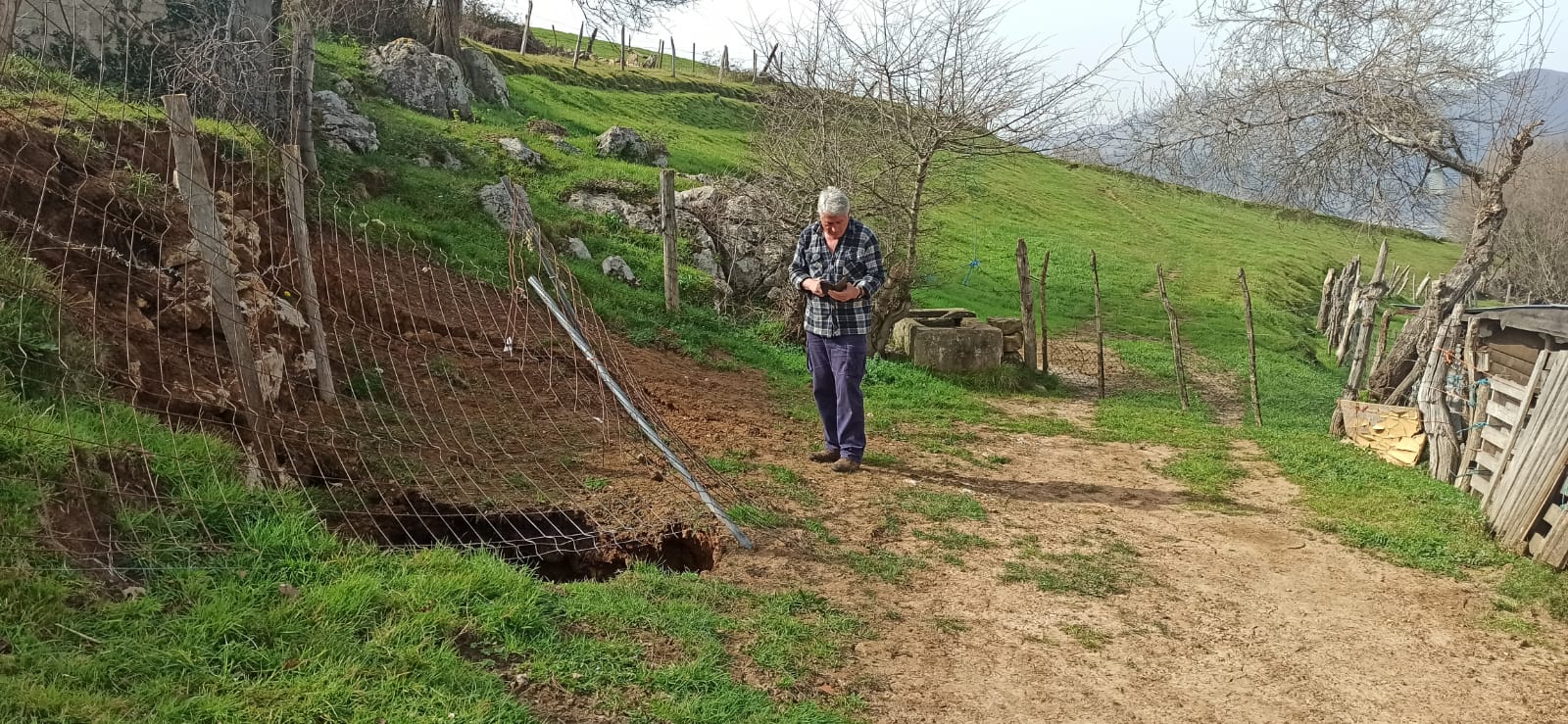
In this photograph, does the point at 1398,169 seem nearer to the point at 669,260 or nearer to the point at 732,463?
the point at 669,260

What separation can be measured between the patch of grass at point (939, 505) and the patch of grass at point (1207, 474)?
1.85m

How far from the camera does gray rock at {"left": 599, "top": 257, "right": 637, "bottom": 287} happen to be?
1127 cm

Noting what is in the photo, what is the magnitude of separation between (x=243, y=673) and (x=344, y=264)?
5568mm

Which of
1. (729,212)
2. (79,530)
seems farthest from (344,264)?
(729,212)

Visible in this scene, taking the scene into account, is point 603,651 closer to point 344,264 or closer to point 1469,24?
point 344,264

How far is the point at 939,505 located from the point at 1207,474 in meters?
2.81

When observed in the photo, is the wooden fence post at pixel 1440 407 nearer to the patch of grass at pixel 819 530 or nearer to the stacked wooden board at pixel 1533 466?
the stacked wooden board at pixel 1533 466

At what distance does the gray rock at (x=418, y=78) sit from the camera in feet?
51.9

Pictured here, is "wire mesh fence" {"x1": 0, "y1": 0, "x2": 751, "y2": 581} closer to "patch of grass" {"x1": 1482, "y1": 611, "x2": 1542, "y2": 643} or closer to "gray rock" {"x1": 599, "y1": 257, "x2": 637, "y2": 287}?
"gray rock" {"x1": 599, "y1": 257, "x2": 637, "y2": 287}

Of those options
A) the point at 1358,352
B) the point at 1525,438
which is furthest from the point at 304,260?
the point at 1358,352

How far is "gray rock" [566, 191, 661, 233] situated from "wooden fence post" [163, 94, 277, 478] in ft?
29.3

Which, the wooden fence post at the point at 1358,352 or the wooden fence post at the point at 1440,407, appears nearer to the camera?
the wooden fence post at the point at 1440,407

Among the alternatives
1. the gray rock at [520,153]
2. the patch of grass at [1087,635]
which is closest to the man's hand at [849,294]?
the patch of grass at [1087,635]

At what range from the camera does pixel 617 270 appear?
11.3 meters
